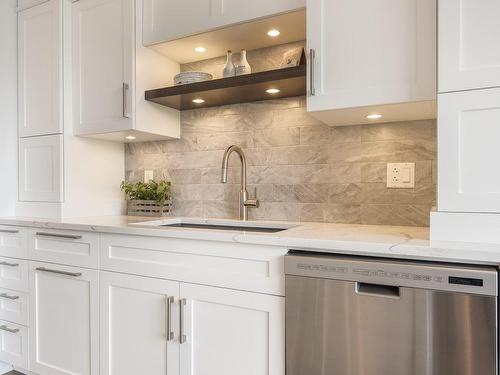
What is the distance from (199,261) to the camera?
1479 mm

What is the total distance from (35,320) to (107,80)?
55.2 inches

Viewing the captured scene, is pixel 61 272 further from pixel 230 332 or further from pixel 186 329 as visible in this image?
pixel 230 332

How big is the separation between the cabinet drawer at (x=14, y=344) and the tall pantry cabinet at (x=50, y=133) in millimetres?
662

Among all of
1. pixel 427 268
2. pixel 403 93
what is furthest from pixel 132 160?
pixel 427 268

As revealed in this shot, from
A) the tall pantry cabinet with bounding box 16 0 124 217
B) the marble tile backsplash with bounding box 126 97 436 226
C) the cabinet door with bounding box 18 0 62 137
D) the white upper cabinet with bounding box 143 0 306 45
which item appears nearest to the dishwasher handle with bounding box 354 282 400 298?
the marble tile backsplash with bounding box 126 97 436 226

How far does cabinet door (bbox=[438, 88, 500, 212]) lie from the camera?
3.71ft

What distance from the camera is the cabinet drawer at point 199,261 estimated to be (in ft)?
4.37

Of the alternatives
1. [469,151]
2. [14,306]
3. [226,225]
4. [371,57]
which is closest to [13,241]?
[14,306]

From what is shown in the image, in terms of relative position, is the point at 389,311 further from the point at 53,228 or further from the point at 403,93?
the point at 53,228

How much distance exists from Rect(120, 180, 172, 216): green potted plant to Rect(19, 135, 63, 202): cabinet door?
1.32ft

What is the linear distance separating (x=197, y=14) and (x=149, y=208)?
1.17 metres

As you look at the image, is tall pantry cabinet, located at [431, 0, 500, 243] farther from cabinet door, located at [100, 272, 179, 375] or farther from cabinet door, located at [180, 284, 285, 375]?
cabinet door, located at [100, 272, 179, 375]

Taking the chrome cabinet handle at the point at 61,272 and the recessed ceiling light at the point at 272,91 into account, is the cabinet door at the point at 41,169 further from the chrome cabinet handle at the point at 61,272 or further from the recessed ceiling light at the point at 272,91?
the recessed ceiling light at the point at 272,91

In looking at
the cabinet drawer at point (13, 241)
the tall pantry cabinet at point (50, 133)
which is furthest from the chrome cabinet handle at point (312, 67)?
the cabinet drawer at point (13, 241)
